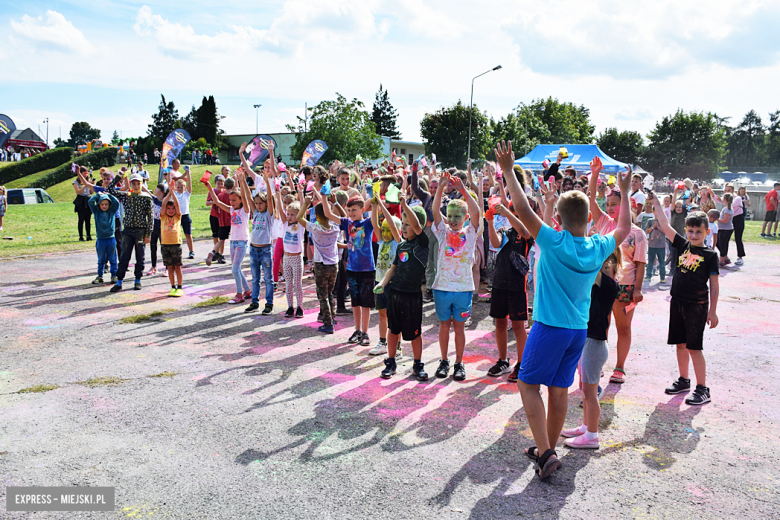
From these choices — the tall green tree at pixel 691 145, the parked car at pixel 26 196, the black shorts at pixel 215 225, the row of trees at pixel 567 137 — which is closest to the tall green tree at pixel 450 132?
the row of trees at pixel 567 137

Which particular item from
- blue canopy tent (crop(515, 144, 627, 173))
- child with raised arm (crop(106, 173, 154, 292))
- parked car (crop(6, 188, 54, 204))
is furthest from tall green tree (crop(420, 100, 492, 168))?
child with raised arm (crop(106, 173, 154, 292))

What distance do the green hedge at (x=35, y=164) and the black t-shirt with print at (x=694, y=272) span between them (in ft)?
171

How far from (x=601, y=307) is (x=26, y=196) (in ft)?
106

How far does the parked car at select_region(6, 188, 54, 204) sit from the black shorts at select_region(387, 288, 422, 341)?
29782mm

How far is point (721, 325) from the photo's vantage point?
25.5ft

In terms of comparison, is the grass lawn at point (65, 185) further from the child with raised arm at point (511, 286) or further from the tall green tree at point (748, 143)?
the tall green tree at point (748, 143)

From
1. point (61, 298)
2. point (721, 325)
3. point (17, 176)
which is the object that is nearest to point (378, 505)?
point (721, 325)

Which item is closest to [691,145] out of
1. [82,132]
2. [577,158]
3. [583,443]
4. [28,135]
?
[577,158]

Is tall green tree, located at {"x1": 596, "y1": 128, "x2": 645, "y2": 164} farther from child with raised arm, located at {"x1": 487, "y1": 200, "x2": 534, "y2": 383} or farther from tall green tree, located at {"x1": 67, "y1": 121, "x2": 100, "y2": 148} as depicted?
tall green tree, located at {"x1": 67, "y1": 121, "x2": 100, "y2": 148}

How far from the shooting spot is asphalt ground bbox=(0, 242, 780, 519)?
3.31m

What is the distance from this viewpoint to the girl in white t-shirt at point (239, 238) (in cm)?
862

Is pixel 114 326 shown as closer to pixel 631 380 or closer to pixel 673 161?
pixel 631 380

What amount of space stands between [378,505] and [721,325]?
6.74m

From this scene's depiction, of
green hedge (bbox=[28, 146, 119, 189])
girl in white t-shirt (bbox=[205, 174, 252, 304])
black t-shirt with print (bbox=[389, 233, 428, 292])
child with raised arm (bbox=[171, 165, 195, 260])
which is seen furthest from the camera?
green hedge (bbox=[28, 146, 119, 189])
